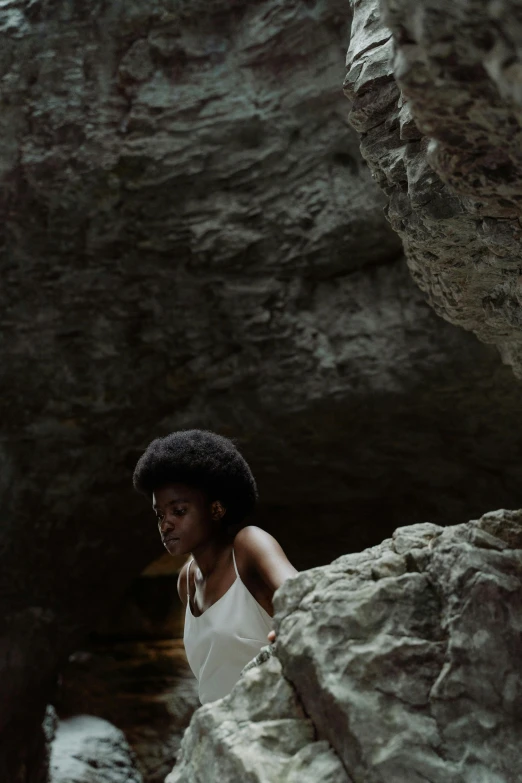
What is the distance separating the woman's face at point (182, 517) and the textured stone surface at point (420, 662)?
74cm

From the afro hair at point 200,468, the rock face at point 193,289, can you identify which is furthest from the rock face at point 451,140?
the rock face at point 193,289

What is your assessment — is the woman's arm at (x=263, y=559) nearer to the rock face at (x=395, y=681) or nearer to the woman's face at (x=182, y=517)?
the woman's face at (x=182, y=517)

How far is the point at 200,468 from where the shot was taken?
2.05 metres

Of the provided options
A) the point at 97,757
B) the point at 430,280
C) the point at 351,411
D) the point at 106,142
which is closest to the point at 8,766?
the point at 97,757

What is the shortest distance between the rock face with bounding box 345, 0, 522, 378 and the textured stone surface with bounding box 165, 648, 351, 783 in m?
0.76

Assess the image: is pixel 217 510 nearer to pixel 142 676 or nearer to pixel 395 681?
→ pixel 395 681

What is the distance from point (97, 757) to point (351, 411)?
3.23 metres

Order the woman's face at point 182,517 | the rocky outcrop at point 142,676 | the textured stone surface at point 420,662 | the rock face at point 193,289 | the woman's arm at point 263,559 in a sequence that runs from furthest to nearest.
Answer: the rocky outcrop at point 142,676 → the rock face at point 193,289 → the woman's face at point 182,517 → the woman's arm at point 263,559 → the textured stone surface at point 420,662

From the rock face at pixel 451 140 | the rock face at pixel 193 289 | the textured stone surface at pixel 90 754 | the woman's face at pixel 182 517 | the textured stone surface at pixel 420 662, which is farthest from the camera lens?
the textured stone surface at pixel 90 754

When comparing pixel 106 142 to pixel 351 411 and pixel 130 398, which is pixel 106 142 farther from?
pixel 351 411

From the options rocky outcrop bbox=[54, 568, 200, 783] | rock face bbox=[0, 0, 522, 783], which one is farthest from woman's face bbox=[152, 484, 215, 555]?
rocky outcrop bbox=[54, 568, 200, 783]

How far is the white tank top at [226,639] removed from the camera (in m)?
1.83

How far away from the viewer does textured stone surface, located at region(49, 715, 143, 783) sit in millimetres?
5414

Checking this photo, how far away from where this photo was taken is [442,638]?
47.9 inches
